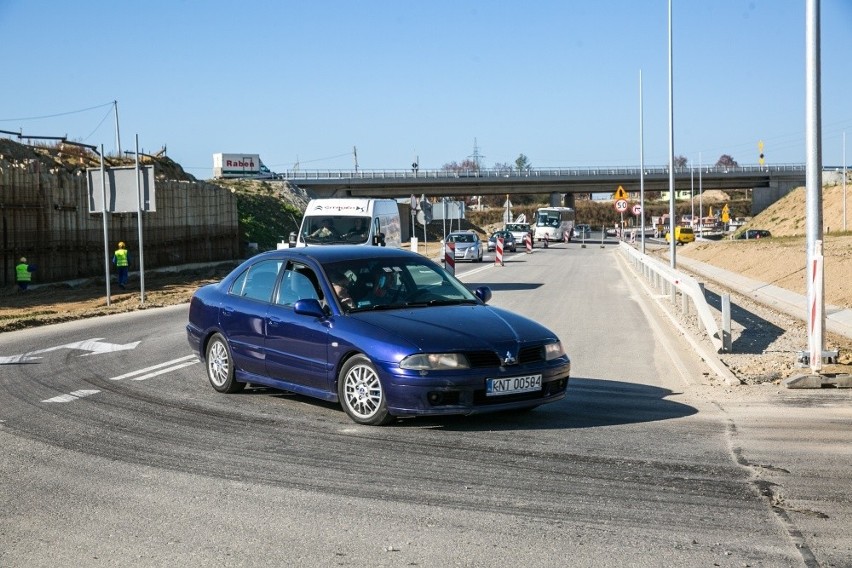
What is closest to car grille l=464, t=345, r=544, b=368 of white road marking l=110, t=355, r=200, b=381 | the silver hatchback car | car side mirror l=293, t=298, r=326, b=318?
car side mirror l=293, t=298, r=326, b=318

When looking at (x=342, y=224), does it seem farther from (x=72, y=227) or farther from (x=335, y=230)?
(x=72, y=227)

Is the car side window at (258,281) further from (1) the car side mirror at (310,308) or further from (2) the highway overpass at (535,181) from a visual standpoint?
(2) the highway overpass at (535,181)

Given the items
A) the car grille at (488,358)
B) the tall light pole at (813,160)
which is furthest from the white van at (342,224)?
the car grille at (488,358)

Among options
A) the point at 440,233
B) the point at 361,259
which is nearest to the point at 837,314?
the point at 361,259

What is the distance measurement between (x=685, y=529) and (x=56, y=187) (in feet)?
104

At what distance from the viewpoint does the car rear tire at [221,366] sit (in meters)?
10.8

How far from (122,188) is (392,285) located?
16799mm

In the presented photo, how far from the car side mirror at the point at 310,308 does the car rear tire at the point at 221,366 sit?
1.49 meters

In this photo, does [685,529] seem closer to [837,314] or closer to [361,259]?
[361,259]

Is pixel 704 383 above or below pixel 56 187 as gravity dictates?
below

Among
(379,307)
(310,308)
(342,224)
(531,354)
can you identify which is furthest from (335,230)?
(531,354)

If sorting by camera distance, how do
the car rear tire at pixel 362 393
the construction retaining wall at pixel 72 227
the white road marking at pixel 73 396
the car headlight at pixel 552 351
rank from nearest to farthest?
the car rear tire at pixel 362 393 → the car headlight at pixel 552 351 → the white road marking at pixel 73 396 → the construction retaining wall at pixel 72 227

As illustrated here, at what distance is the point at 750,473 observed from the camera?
7156 millimetres

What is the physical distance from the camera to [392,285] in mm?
9969
